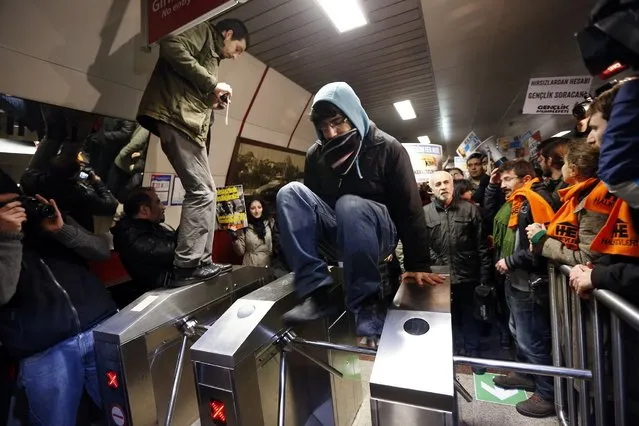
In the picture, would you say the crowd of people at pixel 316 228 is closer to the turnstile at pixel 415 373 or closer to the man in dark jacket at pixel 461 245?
the man in dark jacket at pixel 461 245

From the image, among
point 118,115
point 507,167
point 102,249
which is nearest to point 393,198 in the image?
point 507,167

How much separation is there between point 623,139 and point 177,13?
8.57 ft

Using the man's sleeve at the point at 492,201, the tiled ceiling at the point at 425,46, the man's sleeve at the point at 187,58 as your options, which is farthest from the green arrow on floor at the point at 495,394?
the tiled ceiling at the point at 425,46

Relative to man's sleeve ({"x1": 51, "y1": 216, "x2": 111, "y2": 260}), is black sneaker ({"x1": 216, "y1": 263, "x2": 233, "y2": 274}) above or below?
below

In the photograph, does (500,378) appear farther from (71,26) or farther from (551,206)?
(71,26)

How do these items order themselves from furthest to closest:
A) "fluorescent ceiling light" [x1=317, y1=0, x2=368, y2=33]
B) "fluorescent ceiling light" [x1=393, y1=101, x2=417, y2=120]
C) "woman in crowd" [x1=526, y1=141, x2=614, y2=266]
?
"fluorescent ceiling light" [x1=393, y1=101, x2=417, y2=120], "fluorescent ceiling light" [x1=317, y1=0, x2=368, y2=33], "woman in crowd" [x1=526, y1=141, x2=614, y2=266]

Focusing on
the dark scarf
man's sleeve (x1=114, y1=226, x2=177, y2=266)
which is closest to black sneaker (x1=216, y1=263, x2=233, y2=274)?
man's sleeve (x1=114, y1=226, x2=177, y2=266)

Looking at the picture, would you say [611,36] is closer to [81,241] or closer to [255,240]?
[81,241]

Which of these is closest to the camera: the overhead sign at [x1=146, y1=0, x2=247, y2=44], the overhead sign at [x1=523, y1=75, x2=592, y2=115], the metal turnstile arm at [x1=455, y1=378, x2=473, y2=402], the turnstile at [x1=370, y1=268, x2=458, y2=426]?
the turnstile at [x1=370, y1=268, x2=458, y2=426]

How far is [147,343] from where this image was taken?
167 cm

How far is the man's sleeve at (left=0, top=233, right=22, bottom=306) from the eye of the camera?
1529 millimetres

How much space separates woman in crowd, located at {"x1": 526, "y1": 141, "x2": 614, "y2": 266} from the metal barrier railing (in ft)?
0.36

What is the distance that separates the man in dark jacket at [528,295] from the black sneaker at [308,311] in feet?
5.11

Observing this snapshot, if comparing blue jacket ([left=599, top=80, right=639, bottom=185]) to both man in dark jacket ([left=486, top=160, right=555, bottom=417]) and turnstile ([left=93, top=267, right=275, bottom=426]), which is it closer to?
man in dark jacket ([left=486, top=160, right=555, bottom=417])
